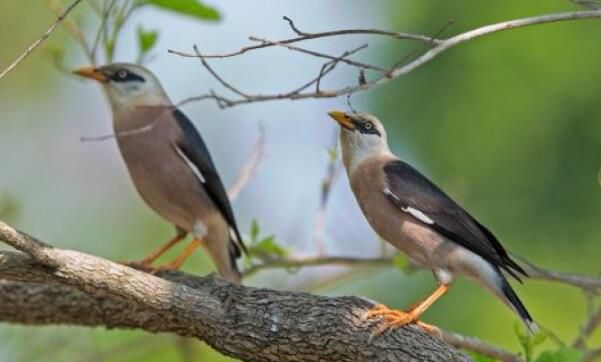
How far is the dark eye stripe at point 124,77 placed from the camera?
24.1ft

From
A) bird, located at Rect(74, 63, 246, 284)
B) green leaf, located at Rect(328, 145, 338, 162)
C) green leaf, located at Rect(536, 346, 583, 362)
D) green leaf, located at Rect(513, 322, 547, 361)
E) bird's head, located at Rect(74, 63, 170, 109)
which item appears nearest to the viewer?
Answer: green leaf, located at Rect(536, 346, 583, 362)

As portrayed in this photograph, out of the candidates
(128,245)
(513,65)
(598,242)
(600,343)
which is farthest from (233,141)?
(600,343)

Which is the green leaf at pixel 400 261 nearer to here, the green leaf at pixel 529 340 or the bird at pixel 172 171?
the bird at pixel 172 171

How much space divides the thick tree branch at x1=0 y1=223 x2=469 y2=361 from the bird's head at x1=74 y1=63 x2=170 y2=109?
6.38 ft

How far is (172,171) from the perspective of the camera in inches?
275

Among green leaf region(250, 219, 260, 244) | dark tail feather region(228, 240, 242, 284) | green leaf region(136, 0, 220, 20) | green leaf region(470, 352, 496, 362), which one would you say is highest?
green leaf region(136, 0, 220, 20)

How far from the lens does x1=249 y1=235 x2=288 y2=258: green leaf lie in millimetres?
6762

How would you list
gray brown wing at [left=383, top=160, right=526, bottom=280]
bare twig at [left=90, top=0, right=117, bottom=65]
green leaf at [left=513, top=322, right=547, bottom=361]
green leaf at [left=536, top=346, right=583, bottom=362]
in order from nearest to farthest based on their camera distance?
green leaf at [left=536, top=346, right=583, bottom=362] → green leaf at [left=513, top=322, right=547, bottom=361] → gray brown wing at [left=383, top=160, right=526, bottom=280] → bare twig at [left=90, top=0, right=117, bottom=65]

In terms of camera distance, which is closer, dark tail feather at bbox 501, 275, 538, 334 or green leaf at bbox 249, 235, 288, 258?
dark tail feather at bbox 501, 275, 538, 334

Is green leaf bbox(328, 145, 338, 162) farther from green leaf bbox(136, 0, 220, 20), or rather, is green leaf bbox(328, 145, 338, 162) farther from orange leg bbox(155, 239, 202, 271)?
green leaf bbox(136, 0, 220, 20)

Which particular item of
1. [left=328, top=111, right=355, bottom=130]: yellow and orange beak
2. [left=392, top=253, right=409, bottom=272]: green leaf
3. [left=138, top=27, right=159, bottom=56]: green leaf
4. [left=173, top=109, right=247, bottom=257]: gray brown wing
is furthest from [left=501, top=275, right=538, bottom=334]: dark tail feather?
[left=138, top=27, right=159, bottom=56]: green leaf

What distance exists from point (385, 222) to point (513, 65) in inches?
208

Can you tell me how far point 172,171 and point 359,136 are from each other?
3.89ft

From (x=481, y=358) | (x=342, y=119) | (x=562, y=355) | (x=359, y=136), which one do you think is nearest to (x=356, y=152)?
(x=359, y=136)
